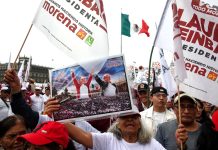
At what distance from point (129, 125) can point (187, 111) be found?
2.76 feet

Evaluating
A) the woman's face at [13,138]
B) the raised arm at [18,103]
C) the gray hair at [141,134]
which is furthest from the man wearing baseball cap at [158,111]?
the woman's face at [13,138]

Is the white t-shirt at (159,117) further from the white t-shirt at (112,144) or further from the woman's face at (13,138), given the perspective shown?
the woman's face at (13,138)

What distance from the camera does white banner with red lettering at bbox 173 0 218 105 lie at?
447cm

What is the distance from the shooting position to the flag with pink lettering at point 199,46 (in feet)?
14.7

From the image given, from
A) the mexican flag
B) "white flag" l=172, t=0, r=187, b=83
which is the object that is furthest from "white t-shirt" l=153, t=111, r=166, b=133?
the mexican flag

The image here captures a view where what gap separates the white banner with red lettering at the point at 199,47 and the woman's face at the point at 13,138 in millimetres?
1791

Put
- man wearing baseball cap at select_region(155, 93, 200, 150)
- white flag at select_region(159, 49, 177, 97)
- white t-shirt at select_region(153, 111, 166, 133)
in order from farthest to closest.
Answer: white flag at select_region(159, 49, 177, 97), white t-shirt at select_region(153, 111, 166, 133), man wearing baseball cap at select_region(155, 93, 200, 150)

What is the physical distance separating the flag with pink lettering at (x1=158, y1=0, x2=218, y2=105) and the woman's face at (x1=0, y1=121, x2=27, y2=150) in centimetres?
179

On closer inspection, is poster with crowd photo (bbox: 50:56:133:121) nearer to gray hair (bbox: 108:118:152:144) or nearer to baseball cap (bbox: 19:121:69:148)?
gray hair (bbox: 108:118:152:144)

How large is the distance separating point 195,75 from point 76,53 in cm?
130

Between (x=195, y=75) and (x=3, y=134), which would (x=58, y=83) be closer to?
(x=3, y=134)

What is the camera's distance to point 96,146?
150 inches

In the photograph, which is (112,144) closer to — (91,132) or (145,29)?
(91,132)

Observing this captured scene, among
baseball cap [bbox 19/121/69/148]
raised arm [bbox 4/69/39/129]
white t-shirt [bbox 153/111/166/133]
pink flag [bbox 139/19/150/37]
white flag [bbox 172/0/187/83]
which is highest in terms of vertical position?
pink flag [bbox 139/19/150/37]
